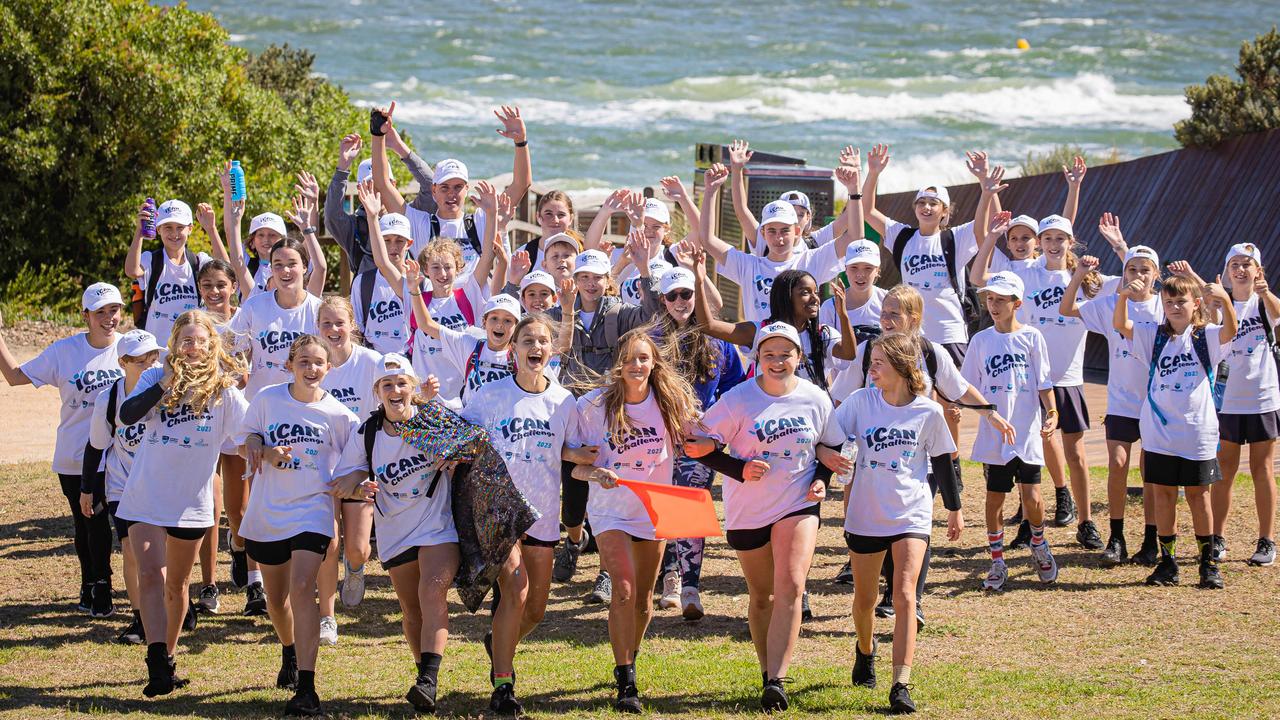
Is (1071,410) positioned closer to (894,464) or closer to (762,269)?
(762,269)

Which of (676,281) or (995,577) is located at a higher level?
(676,281)

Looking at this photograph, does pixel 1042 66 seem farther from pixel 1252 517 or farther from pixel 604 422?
pixel 604 422

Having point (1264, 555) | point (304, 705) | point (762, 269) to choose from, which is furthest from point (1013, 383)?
point (304, 705)

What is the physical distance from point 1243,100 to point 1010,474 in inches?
531

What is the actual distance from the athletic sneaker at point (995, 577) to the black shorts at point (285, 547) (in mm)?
4288

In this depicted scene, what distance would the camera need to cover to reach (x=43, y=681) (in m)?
7.42

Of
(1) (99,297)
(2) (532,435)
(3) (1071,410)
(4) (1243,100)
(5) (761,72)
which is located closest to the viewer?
(2) (532,435)

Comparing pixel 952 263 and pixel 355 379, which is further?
pixel 952 263

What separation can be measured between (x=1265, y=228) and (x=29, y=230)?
1550 centimetres

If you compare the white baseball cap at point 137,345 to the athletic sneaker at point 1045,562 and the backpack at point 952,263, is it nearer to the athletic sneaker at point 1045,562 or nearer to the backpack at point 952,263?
the backpack at point 952,263

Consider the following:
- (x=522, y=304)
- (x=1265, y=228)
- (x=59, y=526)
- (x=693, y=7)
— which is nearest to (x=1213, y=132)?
(x=1265, y=228)

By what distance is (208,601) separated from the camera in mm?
8625

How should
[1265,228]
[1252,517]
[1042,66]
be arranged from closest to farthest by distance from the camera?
[1252,517]
[1265,228]
[1042,66]

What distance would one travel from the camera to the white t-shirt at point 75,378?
8.50 m
